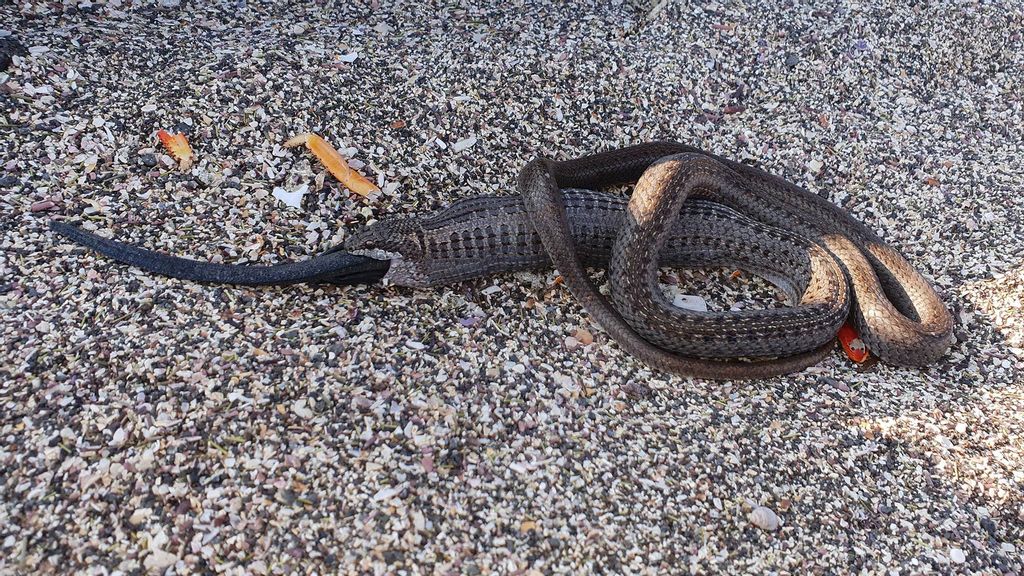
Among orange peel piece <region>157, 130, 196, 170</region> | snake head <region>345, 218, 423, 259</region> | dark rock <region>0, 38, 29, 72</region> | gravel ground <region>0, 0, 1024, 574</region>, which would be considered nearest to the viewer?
gravel ground <region>0, 0, 1024, 574</region>

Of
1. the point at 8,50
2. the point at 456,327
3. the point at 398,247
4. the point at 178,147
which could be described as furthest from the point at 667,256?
the point at 8,50

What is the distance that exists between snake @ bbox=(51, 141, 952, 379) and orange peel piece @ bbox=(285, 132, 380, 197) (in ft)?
1.04

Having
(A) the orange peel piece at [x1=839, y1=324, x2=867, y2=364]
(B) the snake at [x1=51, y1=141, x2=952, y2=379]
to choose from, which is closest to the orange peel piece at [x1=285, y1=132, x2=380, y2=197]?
(B) the snake at [x1=51, y1=141, x2=952, y2=379]

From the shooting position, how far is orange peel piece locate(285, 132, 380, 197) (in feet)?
13.1

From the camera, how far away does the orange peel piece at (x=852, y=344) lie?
12.4 feet

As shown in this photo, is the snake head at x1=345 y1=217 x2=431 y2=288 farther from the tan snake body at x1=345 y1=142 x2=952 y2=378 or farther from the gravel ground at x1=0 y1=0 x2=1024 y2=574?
the gravel ground at x1=0 y1=0 x2=1024 y2=574

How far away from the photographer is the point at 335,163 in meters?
4.01

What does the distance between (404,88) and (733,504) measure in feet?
9.59

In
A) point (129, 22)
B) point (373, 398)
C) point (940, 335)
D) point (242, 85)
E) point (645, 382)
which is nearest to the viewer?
point (373, 398)

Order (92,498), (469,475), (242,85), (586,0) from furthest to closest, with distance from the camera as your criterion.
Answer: (586,0)
(242,85)
(469,475)
(92,498)

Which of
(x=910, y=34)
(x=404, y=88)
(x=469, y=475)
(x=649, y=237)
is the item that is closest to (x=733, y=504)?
(x=469, y=475)

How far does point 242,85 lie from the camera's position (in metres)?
4.22

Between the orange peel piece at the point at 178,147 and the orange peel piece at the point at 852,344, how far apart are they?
11.4 feet

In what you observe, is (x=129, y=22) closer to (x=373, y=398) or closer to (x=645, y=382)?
(x=373, y=398)
